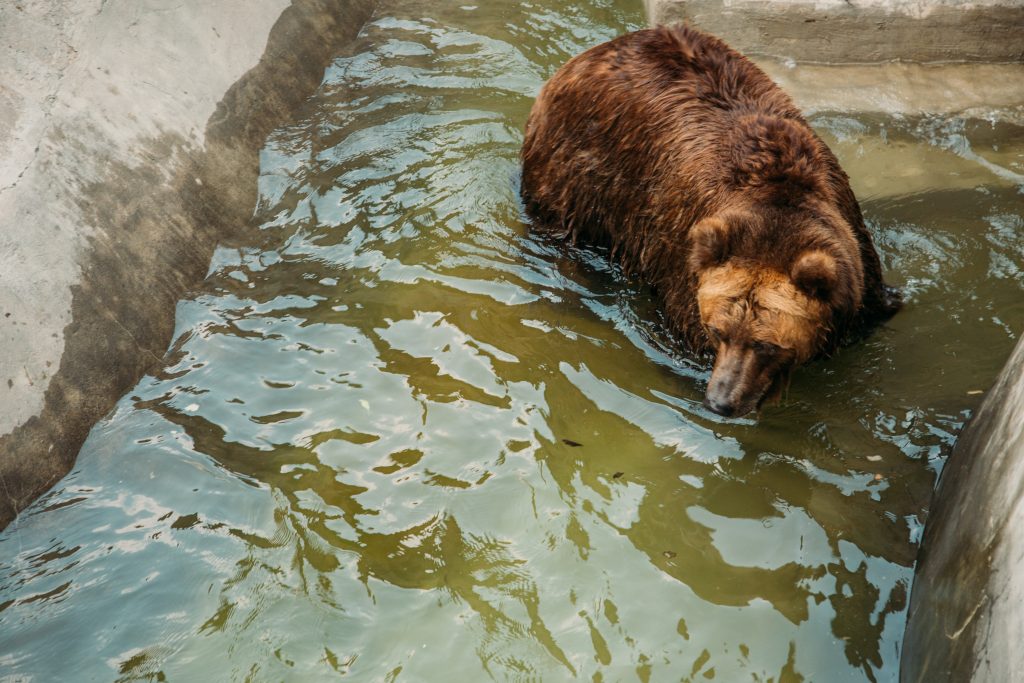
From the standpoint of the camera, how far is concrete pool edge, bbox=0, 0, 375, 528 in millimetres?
5047

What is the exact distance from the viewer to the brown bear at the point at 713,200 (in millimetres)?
4715

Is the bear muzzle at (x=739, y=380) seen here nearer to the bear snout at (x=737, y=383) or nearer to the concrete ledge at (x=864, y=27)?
the bear snout at (x=737, y=383)

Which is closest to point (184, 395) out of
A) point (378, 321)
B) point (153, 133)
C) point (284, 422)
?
point (284, 422)

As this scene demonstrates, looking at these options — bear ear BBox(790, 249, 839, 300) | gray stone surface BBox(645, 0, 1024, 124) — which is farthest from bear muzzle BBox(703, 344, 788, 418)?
gray stone surface BBox(645, 0, 1024, 124)

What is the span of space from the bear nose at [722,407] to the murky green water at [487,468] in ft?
0.68

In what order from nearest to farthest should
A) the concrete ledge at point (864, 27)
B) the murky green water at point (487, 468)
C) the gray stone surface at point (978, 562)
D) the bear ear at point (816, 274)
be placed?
the gray stone surface at point (978, 562), the murky green water at point (487, 468), the bear ear at point (816, 274), the concrete ledge at point (864, 27)

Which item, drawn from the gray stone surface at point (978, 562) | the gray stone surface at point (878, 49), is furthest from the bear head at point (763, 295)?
the gray stone surface at point (878, 49)

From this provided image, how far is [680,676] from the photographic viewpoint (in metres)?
3.70

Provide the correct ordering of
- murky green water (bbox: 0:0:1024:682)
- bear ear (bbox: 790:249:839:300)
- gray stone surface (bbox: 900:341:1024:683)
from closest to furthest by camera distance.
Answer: gray stone surface (bbox: 900:341:1024:683) < murky green water (bbox: 0:0:1024:682) < bear ear (bbox: 790:249:839:300)

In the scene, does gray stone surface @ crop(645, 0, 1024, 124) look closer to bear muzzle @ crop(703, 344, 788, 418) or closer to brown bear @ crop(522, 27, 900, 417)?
brown bear @ crop(522, 27, 900, 417)

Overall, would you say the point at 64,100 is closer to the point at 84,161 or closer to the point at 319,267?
the point at 84,161

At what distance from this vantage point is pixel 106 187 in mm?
5914

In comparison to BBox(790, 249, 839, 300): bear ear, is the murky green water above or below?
below

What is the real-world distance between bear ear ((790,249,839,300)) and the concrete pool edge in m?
3.73
